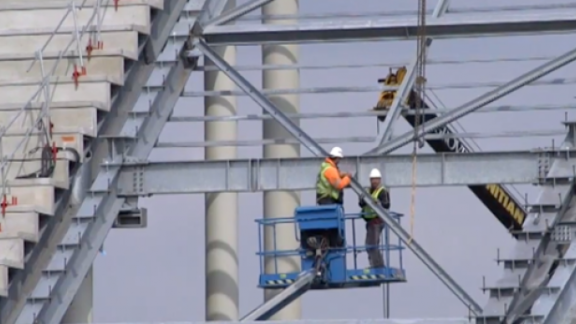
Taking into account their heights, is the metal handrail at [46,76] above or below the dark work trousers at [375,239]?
above

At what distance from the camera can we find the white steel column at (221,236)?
37375 millimetres

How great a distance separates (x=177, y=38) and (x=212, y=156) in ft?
13.9

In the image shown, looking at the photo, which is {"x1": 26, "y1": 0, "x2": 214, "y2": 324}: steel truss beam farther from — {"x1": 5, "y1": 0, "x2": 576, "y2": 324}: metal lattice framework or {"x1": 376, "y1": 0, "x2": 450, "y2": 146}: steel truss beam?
{"x1": 376, "y1": 0, "x2": 450, "y2": 146}: steel truss beam

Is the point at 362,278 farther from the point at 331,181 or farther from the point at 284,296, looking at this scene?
the point at 331,181

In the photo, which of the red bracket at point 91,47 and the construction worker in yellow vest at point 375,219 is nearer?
the construction worker in yellow vest at point 375,219

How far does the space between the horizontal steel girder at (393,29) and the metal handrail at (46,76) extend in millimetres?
1736

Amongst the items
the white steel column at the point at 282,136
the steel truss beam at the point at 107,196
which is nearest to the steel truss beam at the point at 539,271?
the steel truss beam at the point at 107,196

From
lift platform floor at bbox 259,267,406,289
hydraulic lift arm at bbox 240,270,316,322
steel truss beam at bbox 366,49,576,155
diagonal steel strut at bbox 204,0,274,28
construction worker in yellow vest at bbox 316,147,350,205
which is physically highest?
diagonal steel strut at bbox 204,0,274,28

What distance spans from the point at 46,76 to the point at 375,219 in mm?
5204

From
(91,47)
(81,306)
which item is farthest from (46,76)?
(81,306)

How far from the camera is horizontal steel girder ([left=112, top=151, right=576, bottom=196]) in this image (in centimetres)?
3194

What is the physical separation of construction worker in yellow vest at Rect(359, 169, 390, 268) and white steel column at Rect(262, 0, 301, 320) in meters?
4.75

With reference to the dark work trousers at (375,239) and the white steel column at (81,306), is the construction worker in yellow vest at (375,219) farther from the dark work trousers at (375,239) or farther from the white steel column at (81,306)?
the white steel column at (81,306)

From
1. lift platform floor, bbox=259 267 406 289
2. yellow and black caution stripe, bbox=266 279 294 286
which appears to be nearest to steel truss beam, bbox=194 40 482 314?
lift platform floor, bbox=259 267 406 289
